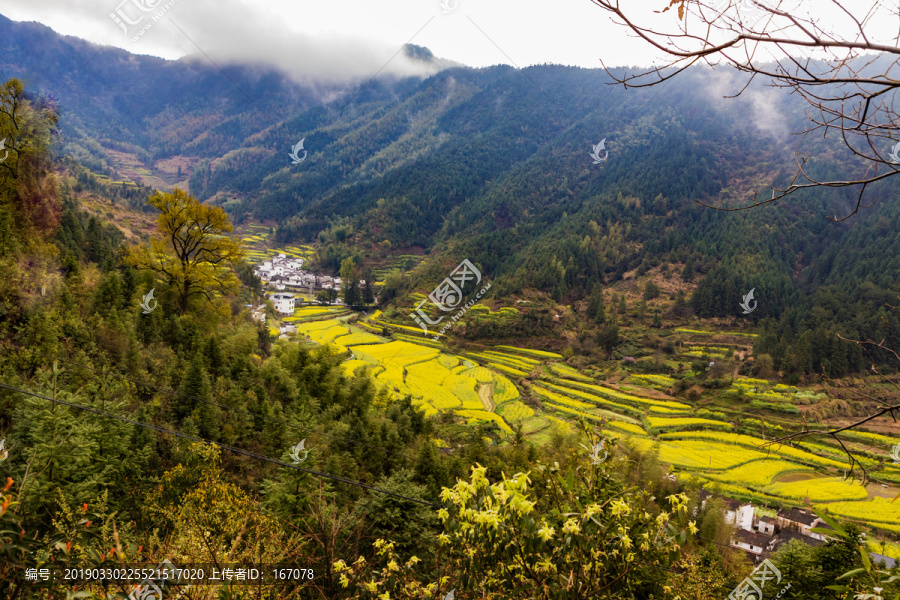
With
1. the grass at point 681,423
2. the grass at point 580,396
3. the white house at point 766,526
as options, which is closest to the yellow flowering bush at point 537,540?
the white house at point 766,526

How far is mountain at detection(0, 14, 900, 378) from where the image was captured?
46.8m

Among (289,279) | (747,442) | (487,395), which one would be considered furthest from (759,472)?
(289,279)

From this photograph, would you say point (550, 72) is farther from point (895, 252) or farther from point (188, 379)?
point (188, 379)

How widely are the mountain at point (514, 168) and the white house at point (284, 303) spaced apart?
600 inches

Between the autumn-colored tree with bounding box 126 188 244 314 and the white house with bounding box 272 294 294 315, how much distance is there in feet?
90.8

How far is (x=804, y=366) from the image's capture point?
30844mm

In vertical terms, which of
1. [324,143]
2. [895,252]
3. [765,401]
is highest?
[324,143]

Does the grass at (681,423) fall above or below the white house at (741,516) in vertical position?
above

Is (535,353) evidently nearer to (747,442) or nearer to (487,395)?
(487,395)

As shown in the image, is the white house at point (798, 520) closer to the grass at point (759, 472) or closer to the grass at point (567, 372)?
the grass at point (759, 472)

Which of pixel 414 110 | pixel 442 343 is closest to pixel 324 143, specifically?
pixel 414 110

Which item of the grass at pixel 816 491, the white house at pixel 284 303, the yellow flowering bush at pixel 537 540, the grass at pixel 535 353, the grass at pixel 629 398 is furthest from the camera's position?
the white house at pixel 284 303

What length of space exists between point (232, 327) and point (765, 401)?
31525 mm

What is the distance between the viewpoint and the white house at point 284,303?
132 ft
